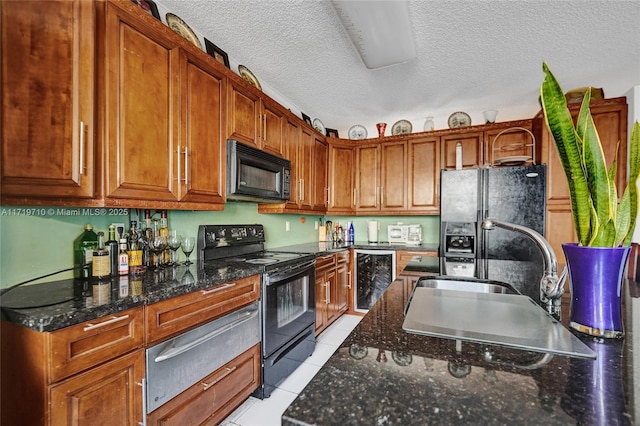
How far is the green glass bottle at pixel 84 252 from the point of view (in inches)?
57.1

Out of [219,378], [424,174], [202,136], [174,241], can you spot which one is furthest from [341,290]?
[202,136]

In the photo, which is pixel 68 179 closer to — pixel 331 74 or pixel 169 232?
pixel 169 232

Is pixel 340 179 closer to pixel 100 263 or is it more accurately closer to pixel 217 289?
pixel 217 289

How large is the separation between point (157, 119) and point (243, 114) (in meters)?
0.75

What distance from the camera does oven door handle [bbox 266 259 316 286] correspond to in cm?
196

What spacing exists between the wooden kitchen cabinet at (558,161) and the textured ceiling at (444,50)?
260mm

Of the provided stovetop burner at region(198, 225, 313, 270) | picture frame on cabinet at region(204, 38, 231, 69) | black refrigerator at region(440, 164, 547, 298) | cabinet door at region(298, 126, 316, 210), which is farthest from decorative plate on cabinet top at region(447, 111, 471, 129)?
picture frame on cabinet at region(204, 38, 231, 69)

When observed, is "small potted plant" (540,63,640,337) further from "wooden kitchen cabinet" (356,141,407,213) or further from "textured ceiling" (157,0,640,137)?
"wooden kitchen cabinet" (356,141,407,213)

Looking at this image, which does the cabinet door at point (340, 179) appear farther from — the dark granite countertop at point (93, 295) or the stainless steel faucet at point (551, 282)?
the stainless steel faucet at point (551, 282)

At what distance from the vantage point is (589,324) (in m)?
0.74

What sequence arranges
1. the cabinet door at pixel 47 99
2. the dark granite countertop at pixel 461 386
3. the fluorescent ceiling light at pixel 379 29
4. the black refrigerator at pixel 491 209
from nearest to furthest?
the dark granite countertop at pixel 461 386, the cabinet door at pixel 47 99, the fluorescent ceiling light at pixel 379 29, the black refrigerator at pixel 491 209

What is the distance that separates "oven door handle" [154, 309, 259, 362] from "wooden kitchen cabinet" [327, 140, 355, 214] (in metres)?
2.27

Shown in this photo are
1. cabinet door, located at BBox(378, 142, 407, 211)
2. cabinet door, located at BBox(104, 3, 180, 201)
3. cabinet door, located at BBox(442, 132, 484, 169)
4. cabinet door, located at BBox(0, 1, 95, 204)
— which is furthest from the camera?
cabinet door, located at BBox(378, 142, 407, 211)

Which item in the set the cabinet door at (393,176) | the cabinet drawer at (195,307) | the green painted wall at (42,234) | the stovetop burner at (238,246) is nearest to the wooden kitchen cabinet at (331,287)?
the stovetop burner at (238,246)
